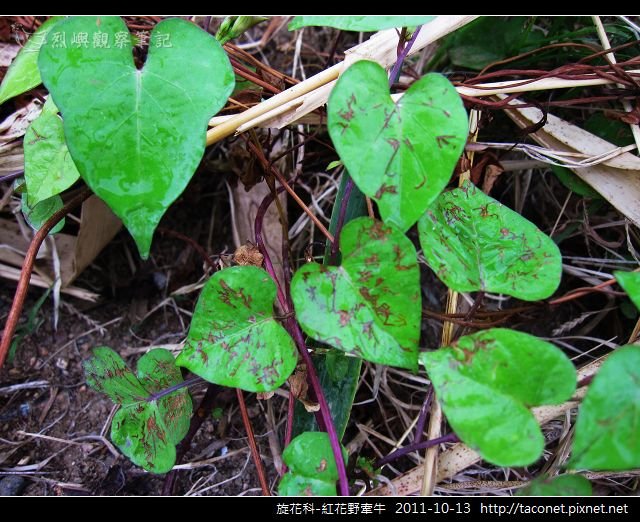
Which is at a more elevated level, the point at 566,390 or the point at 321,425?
the point at 566,390

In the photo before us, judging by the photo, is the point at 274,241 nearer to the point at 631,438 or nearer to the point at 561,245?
the point at 561,245

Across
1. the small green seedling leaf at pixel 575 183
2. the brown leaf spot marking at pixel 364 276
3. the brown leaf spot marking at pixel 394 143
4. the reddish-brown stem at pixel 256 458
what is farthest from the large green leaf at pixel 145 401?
the small green seedling leaf at pixel 575 183

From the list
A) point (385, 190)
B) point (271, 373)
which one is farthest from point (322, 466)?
Result: point (385, 190)

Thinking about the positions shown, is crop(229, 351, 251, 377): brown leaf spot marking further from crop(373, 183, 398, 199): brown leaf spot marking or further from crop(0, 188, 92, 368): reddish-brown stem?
crop(0, 188, 92, 368): reddish-brown stem

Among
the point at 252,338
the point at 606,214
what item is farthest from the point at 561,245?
the point at 252,338

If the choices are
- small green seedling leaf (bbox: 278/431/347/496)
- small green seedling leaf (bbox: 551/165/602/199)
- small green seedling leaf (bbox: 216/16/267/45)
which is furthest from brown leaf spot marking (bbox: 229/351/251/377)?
small green seedling leaf (bbox: 551/165/602/199)

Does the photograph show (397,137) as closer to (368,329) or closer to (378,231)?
(378,231)
